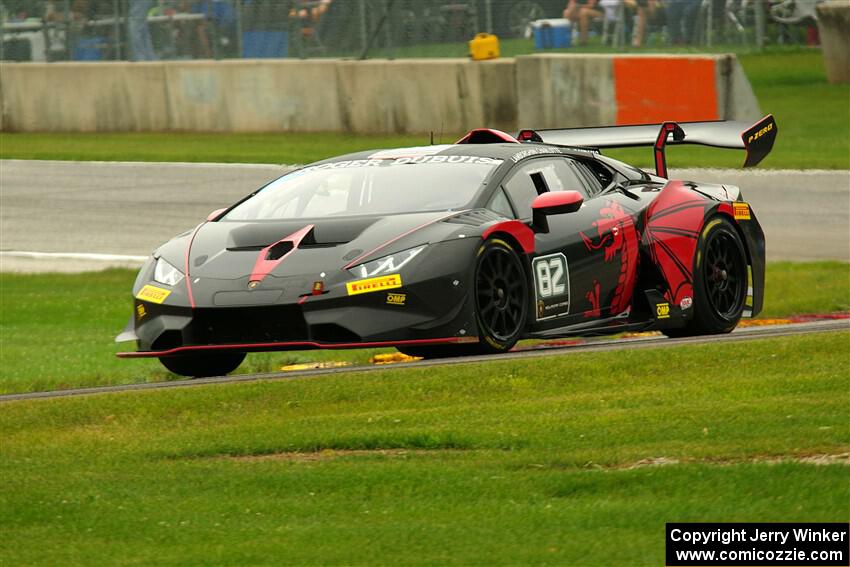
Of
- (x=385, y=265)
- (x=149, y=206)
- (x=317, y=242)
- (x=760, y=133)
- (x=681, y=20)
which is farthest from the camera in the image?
(x=681, y=20)

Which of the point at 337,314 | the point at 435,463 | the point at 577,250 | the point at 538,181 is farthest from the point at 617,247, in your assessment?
the point at 435,463

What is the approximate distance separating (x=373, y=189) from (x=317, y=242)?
0.88 metres

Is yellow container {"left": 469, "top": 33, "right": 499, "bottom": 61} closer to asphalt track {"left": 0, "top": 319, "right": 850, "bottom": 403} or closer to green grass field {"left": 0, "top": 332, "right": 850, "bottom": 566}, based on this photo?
asphalt track {"left": 0, "top": 319, "right": 850, "bottom": 403}

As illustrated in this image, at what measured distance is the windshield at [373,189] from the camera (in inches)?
440

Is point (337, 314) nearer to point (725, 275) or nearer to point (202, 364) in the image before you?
point (202, 364)

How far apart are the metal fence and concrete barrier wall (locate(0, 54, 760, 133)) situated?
515 millimetres

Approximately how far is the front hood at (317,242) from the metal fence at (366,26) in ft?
53.5

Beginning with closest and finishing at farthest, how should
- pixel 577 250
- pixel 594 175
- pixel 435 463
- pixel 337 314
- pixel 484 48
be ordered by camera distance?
pixel 435 463, pixel 337 314, pixel 577 250, pixel 594 175, pixel 484 48

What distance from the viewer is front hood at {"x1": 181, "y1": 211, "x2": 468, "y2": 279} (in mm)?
10406

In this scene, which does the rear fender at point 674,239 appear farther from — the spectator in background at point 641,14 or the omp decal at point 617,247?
the spectator in background at point 641,14

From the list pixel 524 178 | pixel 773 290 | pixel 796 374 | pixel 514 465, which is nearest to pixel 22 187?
pixel 773 290

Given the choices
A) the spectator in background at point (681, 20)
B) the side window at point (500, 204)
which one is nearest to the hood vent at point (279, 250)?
the side window at point (500, 204)

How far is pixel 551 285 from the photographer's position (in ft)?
36.5

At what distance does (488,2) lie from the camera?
28172 millimetres
